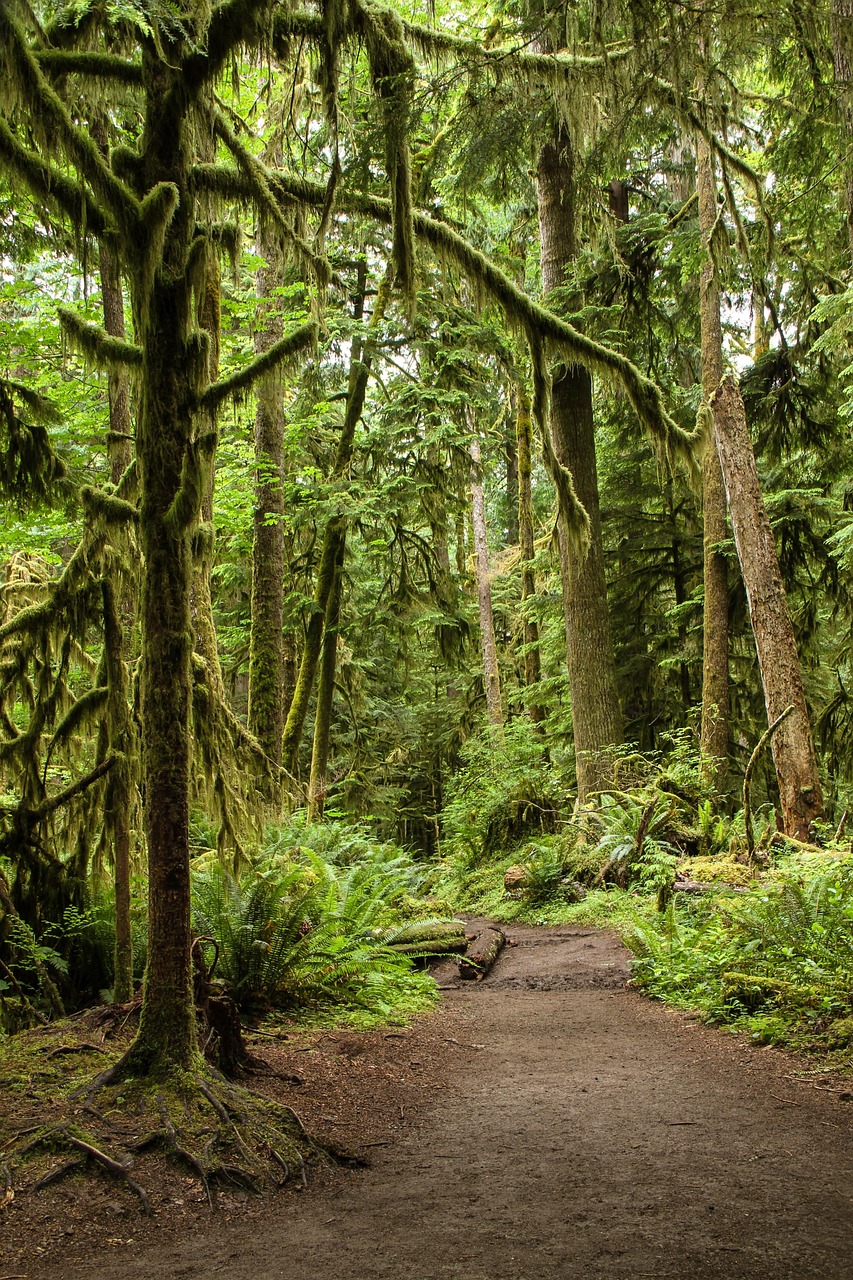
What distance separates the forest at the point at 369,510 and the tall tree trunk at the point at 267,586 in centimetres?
7

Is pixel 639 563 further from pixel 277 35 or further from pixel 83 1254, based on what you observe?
pixel 83 1254

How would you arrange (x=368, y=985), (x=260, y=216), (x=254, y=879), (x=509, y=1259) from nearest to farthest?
(x=509, y=1259)
(x=260, y=216)
(x=254, y=879)
(x=368, y=985)

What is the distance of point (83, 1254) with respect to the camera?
3.01 meters

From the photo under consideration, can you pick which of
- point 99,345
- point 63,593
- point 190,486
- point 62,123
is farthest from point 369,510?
point 62,123

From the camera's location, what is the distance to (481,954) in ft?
30.9

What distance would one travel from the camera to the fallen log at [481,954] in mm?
8945

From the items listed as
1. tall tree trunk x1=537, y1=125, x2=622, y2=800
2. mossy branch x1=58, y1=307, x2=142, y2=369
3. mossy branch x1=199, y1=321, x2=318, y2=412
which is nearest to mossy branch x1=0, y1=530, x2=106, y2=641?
mossy branch x1=58, y1=307, x2=142, y2=369

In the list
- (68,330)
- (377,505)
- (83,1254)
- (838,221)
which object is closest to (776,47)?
(838,221)

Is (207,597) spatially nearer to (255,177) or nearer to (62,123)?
(255,177)

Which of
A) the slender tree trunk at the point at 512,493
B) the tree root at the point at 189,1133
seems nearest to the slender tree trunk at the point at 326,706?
the tree root at the point at 189,1133

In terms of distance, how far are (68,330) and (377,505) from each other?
8059 millimetres

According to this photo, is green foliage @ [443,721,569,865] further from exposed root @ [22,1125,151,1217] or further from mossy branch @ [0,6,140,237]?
mossy branch @ [0,6,140,237]

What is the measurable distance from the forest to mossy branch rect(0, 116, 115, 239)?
21 mm

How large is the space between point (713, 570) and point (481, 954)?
304 inches
